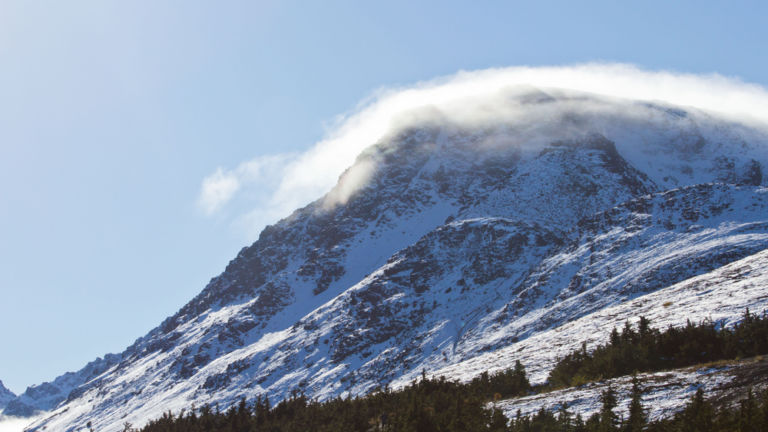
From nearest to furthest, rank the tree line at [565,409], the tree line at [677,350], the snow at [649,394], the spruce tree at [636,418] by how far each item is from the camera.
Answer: the spruce tree at [636,418]
the tree line at [565,409]
the snow at [649,394]
the tree line at [677,350]

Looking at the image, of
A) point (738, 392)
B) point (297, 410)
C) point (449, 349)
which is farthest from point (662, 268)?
point (738, 392)

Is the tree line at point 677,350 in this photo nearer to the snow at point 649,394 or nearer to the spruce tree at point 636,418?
the snow at point 649,394

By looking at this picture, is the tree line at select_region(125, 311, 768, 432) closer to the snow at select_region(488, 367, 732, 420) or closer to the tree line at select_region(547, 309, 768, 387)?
the tree line at select_region(547, 309, 768, 387)

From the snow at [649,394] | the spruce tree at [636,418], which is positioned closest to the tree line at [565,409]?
the spruce tree at [636,418]

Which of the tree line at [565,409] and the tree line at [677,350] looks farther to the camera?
the tree line at [677,350]

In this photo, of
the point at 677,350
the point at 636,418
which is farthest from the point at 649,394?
the point at 677,350

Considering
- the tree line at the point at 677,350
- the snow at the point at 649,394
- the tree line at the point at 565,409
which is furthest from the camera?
the tree line at the point at 677,350

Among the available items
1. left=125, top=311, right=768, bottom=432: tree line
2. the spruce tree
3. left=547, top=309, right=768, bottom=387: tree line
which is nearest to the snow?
left=125, top=311, right=768, bottom=432: tree line

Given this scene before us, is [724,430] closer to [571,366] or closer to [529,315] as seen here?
[571,366]

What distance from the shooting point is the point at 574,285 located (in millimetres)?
182625

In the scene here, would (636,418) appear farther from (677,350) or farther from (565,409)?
(677,350)

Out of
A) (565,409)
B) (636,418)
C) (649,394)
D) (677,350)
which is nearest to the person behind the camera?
(636,418)

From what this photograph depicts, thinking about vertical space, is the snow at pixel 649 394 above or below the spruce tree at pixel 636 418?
below

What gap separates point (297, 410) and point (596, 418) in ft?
184
